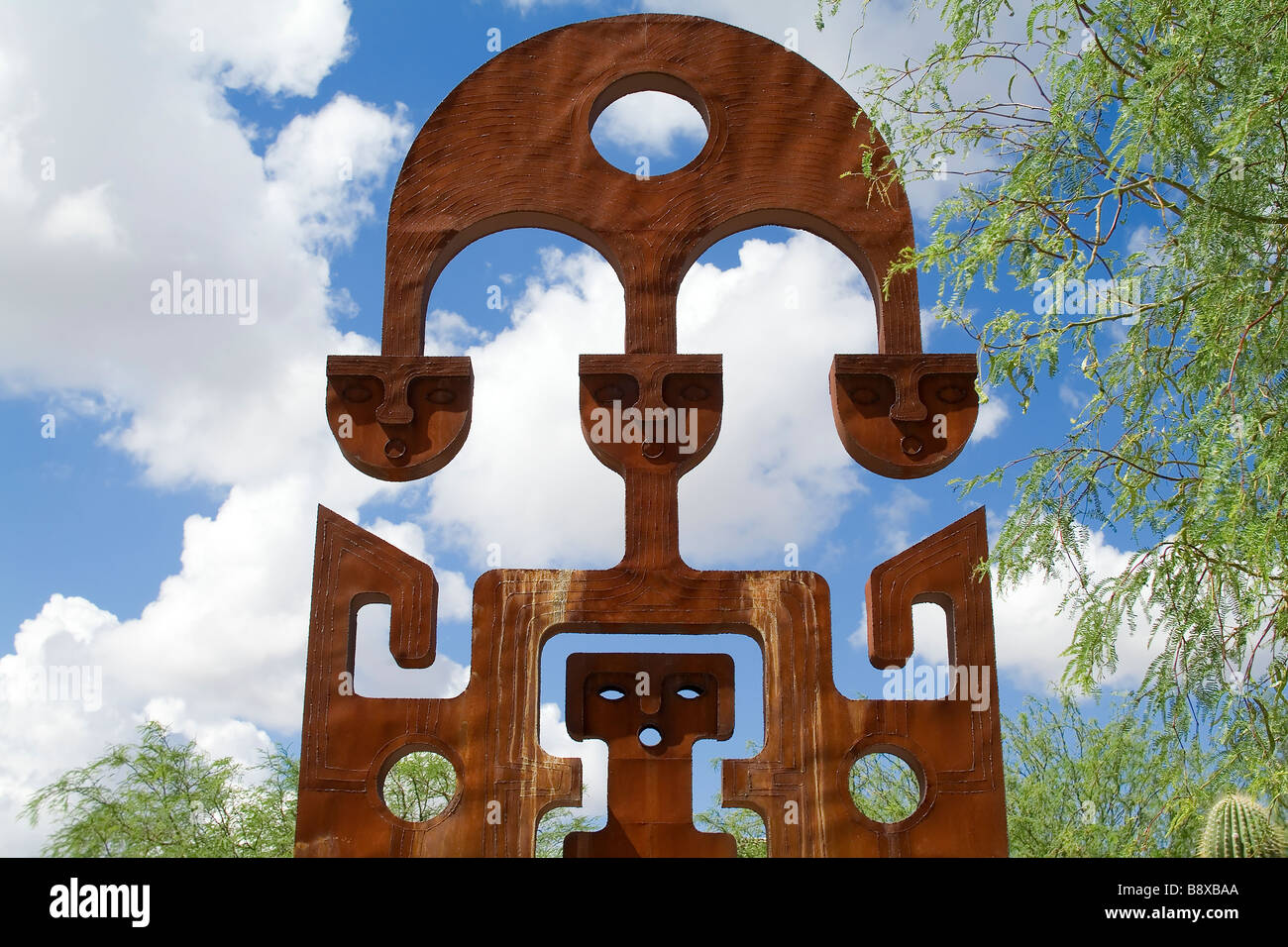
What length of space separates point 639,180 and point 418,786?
22.6ft

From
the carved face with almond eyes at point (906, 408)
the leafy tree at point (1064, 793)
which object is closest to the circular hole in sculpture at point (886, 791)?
the leafy tree at point (1064, 793)

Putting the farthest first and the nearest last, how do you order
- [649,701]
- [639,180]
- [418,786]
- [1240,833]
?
[418,786]
[639,180]
[649,701]
[1240,833]

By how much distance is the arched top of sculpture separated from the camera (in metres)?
6.76

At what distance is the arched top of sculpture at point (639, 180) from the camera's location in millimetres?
6758

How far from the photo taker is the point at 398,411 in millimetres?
6488

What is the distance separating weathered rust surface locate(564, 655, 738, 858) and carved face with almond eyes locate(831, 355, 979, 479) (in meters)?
1.36

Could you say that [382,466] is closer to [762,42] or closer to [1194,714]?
[762,42]

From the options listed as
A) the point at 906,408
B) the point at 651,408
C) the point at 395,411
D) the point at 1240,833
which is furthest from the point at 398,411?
the point at 1240,833

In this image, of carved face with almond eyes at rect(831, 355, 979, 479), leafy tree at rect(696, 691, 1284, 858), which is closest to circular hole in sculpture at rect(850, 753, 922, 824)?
leafy tree at rect(696, 691, 1284, 858)

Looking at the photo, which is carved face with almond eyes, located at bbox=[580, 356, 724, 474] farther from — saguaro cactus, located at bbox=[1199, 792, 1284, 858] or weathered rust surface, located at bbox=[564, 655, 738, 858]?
saguaro cactus, located at bbox=[1199, 792, 1284, 858]

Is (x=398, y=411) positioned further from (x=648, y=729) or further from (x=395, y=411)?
(x=648, y=729)

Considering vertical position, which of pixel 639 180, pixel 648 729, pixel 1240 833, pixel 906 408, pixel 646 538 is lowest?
pixel 1240 833

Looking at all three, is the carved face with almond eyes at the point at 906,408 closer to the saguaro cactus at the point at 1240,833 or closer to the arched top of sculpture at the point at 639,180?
the arched top of sculpture at the point at 639,180
